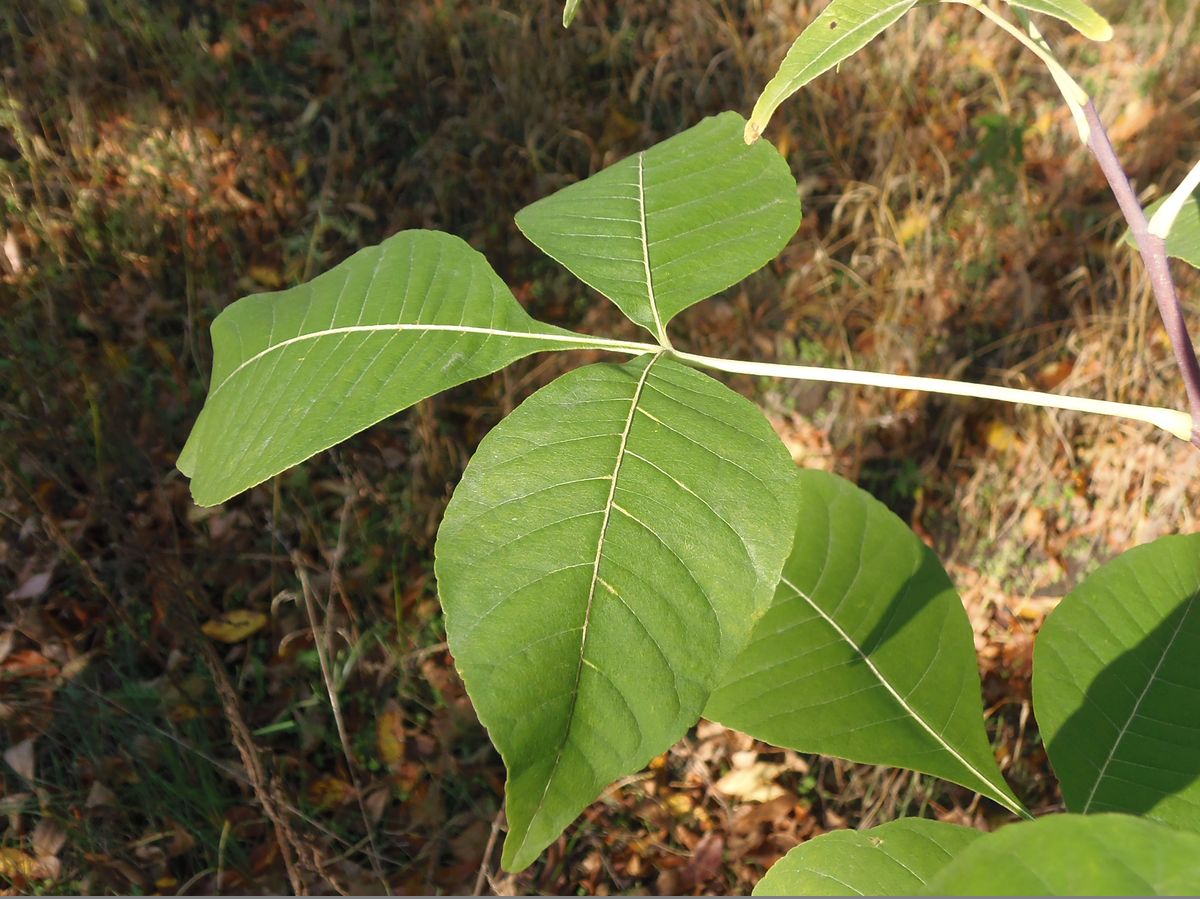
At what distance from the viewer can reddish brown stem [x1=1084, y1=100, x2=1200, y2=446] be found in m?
0.54

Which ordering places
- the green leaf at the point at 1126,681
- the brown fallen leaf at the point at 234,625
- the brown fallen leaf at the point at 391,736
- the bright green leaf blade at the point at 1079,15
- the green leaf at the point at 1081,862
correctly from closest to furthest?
1. the green leaf at the point at 1081,862
2. the bright green leaf blade at the point at 1079,15
3. the green leaf at the point at 1126,681
4. the brown fallen leaf at the point at 391,736
5. the brown fallen leaf at the point at 234,625

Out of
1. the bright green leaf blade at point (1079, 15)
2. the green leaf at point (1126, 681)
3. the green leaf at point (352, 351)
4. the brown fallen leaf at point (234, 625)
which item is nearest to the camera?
the bright green leaf blade at point (1079, 15)

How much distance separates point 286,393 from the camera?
663 mm

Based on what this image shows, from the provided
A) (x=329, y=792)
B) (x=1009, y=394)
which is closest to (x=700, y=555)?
(x=1009, y=394)

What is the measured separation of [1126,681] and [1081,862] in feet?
1.68

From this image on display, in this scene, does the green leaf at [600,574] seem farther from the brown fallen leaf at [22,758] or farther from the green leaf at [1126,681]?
the brown fallen leaf at [22,758]

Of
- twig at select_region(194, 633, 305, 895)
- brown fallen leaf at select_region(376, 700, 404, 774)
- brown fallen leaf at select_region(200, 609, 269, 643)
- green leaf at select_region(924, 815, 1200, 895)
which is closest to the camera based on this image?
green leaf at select_region(924, 815, 1200, 895)

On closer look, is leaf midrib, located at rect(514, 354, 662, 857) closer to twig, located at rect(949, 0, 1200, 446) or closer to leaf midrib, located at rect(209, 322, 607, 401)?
leaf midrib, located at rect(209, 322, 607, 401)

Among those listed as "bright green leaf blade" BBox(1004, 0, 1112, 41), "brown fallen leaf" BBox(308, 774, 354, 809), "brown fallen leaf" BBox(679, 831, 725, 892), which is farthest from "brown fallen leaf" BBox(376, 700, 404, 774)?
"bright green leaf blade" BBox(1004, 0, 1112, 41)

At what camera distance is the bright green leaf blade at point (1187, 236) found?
67 cm

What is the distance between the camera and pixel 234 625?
2959mm

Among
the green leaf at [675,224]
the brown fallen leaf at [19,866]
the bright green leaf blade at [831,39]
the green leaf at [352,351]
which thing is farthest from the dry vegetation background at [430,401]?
the bright green leaf blade at [831,39]

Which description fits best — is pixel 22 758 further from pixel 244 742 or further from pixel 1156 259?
pixel 1156 259

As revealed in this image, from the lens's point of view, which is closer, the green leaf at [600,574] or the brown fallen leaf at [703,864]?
the green leaf at [600,574]
